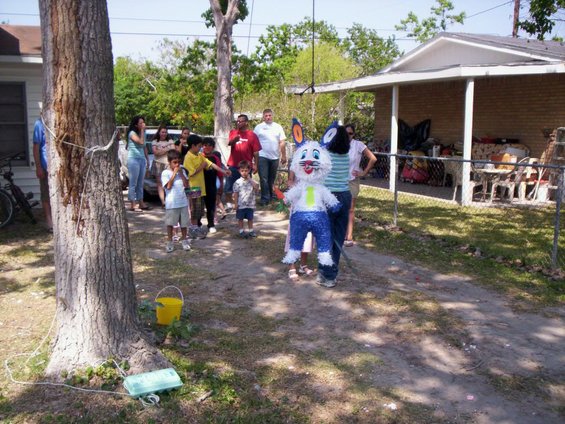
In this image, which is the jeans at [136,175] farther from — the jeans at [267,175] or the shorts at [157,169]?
the jeans at [267,175]

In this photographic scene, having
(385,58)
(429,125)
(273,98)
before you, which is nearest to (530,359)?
(429,125)

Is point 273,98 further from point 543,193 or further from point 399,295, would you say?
point 399,295

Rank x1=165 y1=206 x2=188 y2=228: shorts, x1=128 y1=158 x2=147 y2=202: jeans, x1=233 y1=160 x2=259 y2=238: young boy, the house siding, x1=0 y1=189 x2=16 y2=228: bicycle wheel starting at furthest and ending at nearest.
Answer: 1. the house siding
2. x1=128 y1=158 x2=147 y2=202: jeans
3. x1=0 y1=189 x2=16 y2=228: bicycle wheel
4. x1=233 y1=160 x2=259 y2=238: young boy
5. x1=165 y1=206 x2=188 y2=228: shorts

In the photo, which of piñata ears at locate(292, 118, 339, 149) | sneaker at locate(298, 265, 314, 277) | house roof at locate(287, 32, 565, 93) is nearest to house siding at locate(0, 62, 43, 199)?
piñata ears at locate(292, 118, 339, 149)

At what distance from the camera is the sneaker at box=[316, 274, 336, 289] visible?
263 inches

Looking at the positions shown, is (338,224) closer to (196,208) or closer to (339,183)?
(339,183)

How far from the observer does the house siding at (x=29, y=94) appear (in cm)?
1147

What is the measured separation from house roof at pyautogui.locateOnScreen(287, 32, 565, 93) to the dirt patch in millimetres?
6793

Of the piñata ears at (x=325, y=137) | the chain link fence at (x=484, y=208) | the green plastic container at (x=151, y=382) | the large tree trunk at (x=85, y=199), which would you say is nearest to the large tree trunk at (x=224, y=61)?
the chain link fence at (x=484, y=208)

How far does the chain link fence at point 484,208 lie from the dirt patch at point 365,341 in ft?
5.59

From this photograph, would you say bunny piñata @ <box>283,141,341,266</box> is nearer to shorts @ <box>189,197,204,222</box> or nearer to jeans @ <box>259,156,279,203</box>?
shorts @ <box>189,197,204,222</box>

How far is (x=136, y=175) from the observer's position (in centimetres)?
1117

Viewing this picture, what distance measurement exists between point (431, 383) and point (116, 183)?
2.66 m

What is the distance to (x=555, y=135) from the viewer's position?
13.1 m
